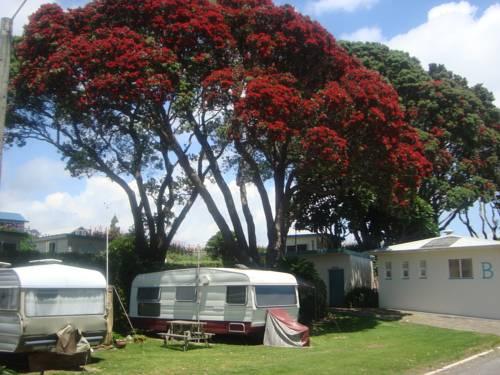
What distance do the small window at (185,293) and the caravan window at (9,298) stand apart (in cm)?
724

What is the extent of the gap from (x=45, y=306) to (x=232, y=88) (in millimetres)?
A: 10443

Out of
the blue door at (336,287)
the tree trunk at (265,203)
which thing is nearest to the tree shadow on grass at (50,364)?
the tree trunk at (265,203)

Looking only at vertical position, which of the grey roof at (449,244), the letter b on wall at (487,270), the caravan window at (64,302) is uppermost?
the grey roof at (449,244)

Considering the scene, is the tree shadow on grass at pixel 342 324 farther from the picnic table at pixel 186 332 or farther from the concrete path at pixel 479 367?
the concrete path at pixel 479 367

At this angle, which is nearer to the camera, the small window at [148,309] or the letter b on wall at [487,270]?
the small window at [148,309]

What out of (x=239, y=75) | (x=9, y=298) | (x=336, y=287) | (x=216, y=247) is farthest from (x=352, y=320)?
(x=216, y=247)

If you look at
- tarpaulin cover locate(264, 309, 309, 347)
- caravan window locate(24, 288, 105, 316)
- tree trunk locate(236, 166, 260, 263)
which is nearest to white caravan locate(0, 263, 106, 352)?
caravan window locate(24, 288, 105, 316)

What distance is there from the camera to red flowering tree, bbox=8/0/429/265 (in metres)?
20.2

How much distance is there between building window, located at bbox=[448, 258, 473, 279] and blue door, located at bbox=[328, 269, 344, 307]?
669cm

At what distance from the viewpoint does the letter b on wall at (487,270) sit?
2469cm

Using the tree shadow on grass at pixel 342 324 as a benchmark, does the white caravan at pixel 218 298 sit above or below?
above

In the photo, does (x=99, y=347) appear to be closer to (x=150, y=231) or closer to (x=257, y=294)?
(x=257, y=294)

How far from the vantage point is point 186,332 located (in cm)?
1808

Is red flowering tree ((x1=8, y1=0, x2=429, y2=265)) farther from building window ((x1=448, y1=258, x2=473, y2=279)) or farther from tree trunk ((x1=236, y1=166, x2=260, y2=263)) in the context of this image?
building window ((x1=448, y1=258, x2=473, y2=279))
